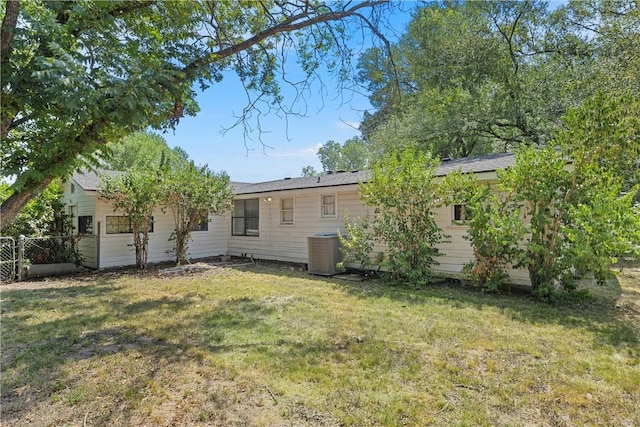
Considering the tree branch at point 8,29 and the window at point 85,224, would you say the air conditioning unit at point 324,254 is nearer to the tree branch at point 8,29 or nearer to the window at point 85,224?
the window at point 85,224

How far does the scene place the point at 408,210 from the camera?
27.3 feet

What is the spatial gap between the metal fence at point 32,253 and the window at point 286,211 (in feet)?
20.1

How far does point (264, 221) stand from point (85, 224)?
5.57m

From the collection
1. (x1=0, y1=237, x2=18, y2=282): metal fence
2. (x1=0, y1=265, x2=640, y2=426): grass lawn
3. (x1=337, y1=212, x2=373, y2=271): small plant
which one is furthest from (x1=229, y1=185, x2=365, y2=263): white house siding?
(x1=0, y1=237, x2=18, y2=282): metal fence

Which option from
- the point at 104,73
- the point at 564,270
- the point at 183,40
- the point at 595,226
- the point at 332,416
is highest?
the point at 183,40

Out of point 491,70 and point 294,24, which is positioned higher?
point 491,70

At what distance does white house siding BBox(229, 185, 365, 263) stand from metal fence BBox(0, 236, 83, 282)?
5.04 meters

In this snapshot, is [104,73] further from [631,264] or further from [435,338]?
[631,264]

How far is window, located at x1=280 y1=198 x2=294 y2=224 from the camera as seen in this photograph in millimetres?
11849

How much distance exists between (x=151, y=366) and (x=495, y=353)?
3.75m

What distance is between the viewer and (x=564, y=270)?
20.9ft

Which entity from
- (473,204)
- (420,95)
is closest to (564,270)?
(473,204)

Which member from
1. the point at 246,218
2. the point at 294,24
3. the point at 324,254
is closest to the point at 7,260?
the point at 246,218

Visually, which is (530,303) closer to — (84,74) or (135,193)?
(84,74)
